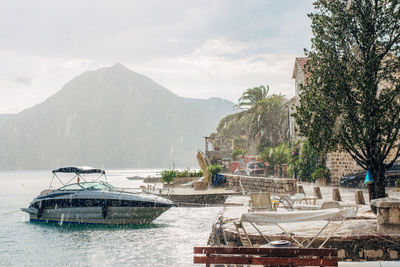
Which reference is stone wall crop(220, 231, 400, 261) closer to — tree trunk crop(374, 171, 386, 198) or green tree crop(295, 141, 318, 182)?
tree trunk crop(374, 171, 386, 198)

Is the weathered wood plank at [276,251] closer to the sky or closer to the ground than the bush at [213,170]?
closer to the ground

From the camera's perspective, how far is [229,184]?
34031 mm

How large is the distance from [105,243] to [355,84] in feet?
41.3

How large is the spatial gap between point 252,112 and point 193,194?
106ft

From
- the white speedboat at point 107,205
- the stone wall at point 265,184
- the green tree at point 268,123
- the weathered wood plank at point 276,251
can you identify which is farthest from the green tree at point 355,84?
the green tree at point 268,123

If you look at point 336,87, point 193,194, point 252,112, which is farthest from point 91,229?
point 252,112

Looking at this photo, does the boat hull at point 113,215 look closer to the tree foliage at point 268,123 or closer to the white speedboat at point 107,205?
the white speedboat at point 107,205

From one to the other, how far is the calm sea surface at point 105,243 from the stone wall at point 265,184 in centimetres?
388

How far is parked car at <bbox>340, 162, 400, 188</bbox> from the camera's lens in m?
25.0

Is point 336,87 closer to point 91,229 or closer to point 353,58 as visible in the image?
point 353,58

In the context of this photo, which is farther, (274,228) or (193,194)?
(193,194)

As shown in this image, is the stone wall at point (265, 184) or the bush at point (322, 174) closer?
the stone wall at point (265, 184)

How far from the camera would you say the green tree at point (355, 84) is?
12.9 metres

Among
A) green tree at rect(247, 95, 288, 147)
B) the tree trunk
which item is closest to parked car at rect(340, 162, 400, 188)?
the tree trunk
